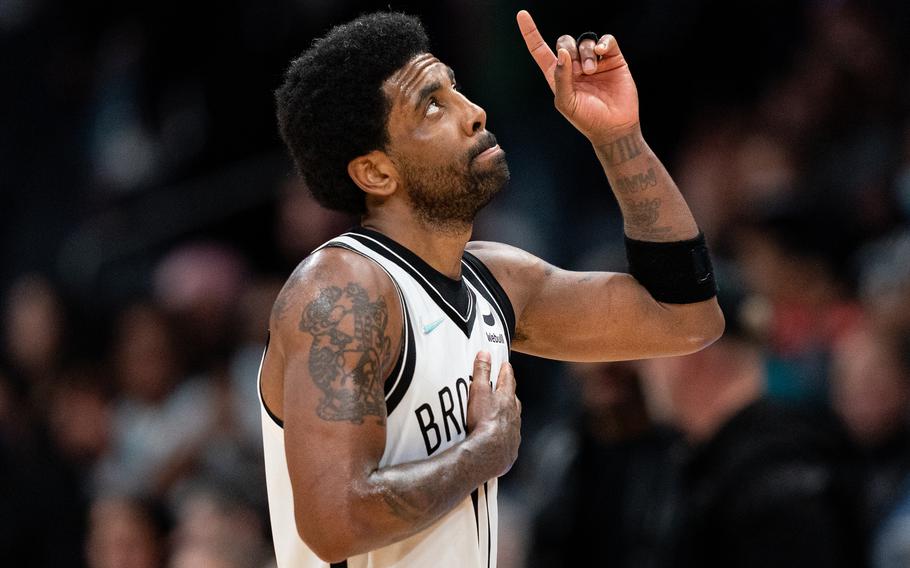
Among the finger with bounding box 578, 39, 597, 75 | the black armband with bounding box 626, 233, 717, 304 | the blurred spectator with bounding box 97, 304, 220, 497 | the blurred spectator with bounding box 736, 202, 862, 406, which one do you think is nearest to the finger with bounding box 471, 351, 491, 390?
the black armband with bounding box 626, 233, 717, 304

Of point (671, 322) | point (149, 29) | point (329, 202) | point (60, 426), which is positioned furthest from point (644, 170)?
point (149, 29)

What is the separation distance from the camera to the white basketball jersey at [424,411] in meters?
3.67

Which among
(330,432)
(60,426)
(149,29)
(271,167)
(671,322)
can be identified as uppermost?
(330,432)

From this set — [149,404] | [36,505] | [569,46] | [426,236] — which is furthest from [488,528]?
[149,404]

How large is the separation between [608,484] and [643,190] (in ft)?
7.75

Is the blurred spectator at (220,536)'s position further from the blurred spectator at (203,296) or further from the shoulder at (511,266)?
the shoulder at (511,266)

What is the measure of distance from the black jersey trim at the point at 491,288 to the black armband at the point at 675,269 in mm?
437

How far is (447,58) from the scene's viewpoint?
9.71 m

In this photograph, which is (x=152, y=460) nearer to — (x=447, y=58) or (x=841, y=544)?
(x=447, y=58)

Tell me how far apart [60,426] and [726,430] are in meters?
5.55

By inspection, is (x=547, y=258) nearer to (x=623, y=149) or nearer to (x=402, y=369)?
(x=623, y=149)

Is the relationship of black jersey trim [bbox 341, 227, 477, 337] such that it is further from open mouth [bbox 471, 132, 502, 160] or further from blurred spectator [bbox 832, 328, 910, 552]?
blurred spectator [bbox 832, 328, 910, 552]

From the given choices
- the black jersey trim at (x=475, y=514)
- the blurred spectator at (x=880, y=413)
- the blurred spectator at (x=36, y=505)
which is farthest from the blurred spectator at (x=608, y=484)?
the blurred spectator at (x=36, y=505)

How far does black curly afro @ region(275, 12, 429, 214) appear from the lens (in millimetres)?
3840
